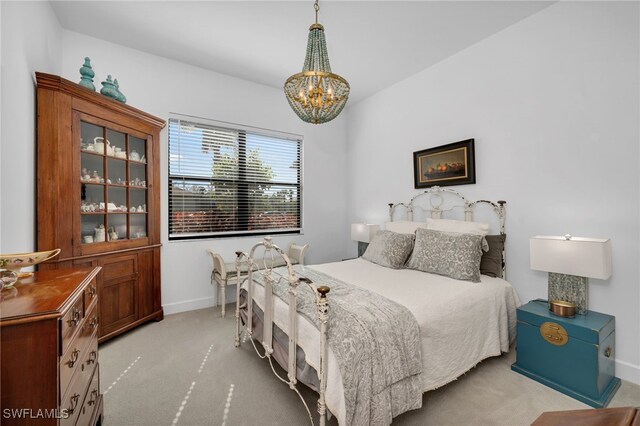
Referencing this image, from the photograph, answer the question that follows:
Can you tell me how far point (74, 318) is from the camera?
3.91 ft

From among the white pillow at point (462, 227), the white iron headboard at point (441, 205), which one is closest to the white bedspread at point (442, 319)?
the white pillow at point (462, 227)

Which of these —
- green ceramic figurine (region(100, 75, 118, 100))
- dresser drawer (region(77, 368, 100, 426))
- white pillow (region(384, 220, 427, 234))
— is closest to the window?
green ceramic figurine (region(100, 75, 118, 100))

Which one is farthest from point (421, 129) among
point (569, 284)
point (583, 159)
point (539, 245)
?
point (569, 284)

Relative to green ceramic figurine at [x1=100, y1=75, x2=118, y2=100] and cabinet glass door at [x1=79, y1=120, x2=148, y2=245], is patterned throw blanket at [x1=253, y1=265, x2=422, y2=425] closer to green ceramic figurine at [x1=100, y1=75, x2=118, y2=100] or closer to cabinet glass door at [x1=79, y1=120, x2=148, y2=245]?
cabinet glass door at [x1=79, y1=120, x2=148, y2=245]

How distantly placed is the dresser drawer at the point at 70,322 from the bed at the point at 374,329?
102 cm

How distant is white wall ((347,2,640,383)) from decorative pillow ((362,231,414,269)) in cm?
91

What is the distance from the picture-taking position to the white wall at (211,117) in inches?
123

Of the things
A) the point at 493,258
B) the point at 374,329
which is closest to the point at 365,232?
the point at 493,258

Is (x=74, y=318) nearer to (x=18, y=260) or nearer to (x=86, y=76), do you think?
(x=18, y=260)

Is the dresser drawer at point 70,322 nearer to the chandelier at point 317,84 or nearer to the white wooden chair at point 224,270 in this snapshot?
the white wooden chair at point 224,270

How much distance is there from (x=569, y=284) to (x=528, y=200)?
0.80 metres

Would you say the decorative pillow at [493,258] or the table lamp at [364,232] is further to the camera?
the table lamp at [364,232]

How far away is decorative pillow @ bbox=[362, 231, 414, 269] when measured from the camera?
3.02m

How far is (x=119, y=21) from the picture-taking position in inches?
107
